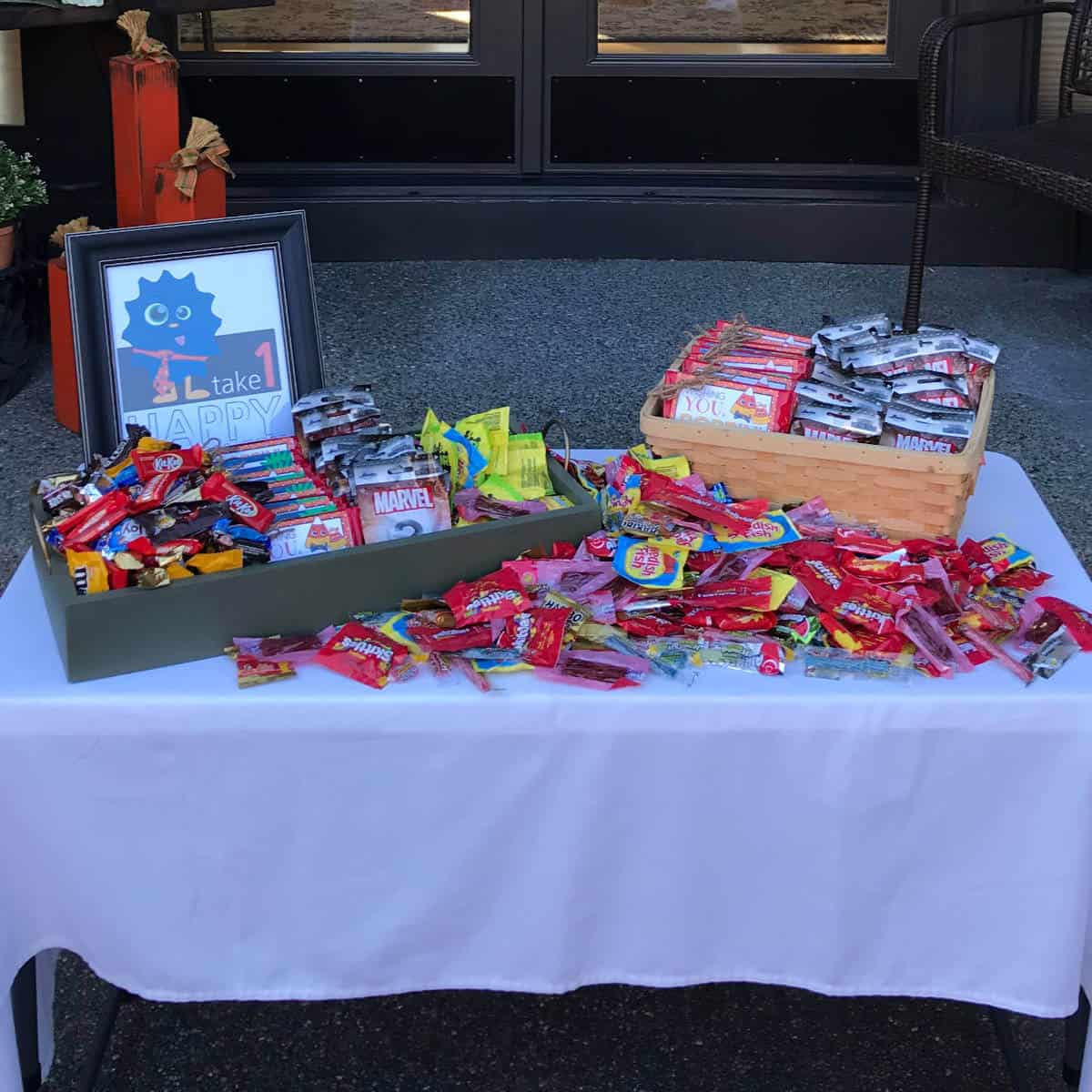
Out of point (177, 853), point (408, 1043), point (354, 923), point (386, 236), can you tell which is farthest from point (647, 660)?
point (386, 236)

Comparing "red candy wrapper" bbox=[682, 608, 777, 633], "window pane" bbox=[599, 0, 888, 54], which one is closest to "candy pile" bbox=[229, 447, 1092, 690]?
"red candy wrapper" bbox=[682, 608, 777, 633]

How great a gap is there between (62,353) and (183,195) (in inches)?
24.4

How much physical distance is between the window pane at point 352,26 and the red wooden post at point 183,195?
1832 millimetres

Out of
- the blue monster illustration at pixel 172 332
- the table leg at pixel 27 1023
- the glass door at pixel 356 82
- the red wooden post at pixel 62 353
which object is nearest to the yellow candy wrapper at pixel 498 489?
the blue monster illustration at pixel 172 332

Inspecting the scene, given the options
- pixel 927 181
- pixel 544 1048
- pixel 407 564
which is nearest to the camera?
pixel 407 564

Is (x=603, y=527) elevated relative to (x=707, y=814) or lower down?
elevated

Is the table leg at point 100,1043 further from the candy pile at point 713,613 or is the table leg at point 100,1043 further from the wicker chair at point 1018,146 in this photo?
the wicker chair at point 1018,146

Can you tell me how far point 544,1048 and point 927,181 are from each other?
2939mm

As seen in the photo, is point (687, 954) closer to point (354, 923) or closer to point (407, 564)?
point (354, 923)

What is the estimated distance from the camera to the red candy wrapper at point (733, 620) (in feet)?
5.17

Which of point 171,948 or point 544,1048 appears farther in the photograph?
point 544,1048

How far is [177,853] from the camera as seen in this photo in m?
1.50

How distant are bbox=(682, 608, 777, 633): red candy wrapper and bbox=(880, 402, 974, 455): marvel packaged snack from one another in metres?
0.31

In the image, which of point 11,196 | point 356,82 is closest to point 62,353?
point 11,196
